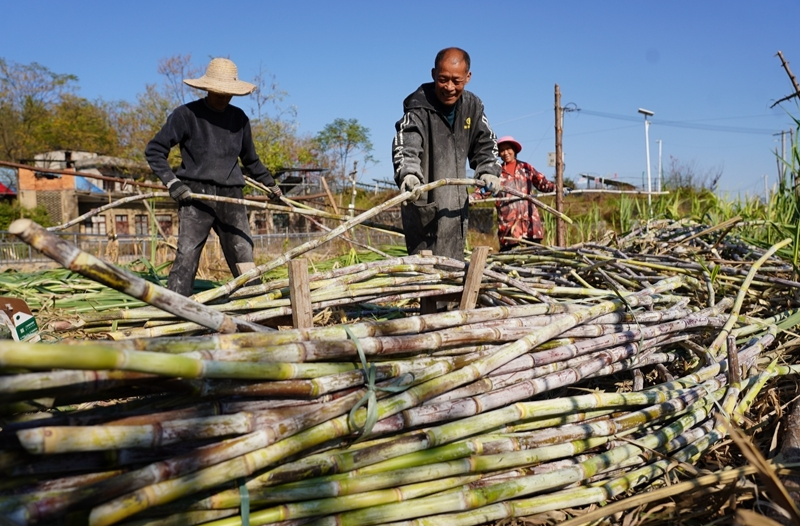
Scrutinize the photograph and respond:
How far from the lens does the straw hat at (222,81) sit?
3.79 meters

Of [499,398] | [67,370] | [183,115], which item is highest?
[183,115]

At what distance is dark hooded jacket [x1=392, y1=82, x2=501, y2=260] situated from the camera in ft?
11.3

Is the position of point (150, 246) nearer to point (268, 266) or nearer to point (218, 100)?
point (218, 100)

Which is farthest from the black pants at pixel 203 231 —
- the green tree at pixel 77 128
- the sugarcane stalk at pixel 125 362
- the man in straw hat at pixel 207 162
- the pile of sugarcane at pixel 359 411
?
the green tree at pixel 77 128

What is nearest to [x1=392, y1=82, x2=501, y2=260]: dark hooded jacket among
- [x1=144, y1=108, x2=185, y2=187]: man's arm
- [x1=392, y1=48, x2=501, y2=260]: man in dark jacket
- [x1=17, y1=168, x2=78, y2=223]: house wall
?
[x1=392, y1=48, x2=501, y2=260]: man in dark jacket

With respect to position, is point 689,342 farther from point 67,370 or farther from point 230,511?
point 67,370

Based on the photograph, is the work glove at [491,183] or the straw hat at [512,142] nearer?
the work glove at [491,183]

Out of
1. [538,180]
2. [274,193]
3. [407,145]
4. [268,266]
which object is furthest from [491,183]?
[538,180]

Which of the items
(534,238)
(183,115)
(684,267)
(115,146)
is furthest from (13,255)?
(115,146)

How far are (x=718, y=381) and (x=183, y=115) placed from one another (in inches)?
130

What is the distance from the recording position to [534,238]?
588 cm

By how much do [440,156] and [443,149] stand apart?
0.04m

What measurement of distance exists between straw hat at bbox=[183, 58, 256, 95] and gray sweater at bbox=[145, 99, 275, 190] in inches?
6.2

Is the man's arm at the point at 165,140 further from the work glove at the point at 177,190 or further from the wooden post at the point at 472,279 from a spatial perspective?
the wooden post at the point at 472,279
